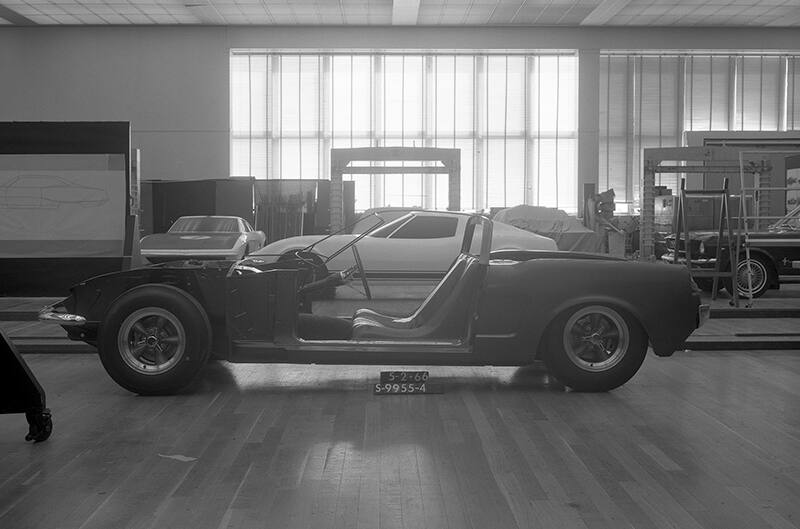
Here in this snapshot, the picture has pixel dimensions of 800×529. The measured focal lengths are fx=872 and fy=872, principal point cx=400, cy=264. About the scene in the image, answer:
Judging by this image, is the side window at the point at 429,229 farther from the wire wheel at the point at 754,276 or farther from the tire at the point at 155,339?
the tire at the point at 155,339

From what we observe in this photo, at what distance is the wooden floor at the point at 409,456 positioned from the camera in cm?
350

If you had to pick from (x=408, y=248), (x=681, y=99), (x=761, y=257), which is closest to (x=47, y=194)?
(x=408, y=248)

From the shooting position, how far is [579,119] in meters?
25.8

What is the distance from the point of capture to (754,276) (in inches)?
520

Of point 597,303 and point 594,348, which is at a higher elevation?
point 597,303

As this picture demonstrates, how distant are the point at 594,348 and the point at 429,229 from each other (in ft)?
22.6

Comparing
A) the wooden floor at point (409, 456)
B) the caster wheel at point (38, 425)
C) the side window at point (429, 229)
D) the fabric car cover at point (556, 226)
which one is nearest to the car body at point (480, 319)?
the wooden floor at point (409, 456)

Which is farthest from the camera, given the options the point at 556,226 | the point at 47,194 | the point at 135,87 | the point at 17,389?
the point at 135,87

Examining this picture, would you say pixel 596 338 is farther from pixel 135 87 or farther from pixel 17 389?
pixel 135 87

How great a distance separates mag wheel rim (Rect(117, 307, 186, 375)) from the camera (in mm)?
5730

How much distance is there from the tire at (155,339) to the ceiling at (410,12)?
18.4 metres

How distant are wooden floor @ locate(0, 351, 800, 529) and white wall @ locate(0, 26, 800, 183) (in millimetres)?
19436

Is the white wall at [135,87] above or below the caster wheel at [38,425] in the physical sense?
above

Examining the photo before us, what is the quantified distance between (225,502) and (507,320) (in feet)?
9.07
